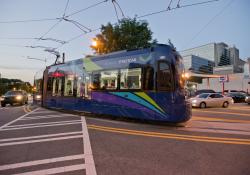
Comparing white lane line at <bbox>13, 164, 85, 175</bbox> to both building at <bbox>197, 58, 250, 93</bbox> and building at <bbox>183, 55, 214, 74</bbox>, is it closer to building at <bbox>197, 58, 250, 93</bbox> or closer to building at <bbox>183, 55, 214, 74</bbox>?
building at <bbox>197, 58, 250, 93</bbox>

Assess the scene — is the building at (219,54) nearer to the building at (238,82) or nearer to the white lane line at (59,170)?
the building at (238,82)

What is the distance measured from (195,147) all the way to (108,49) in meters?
26.2

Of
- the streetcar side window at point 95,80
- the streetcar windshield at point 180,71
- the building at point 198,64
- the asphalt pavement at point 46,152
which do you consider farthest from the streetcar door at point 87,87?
the building at point 198,64

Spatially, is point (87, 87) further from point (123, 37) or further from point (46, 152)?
point (123, 37)

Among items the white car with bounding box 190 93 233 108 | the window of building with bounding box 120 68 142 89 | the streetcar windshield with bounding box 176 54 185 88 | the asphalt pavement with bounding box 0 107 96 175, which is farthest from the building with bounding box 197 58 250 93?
the asphalt pavement with bounding box 0 107 96 175

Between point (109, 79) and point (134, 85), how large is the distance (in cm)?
182

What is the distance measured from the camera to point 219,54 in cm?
12812

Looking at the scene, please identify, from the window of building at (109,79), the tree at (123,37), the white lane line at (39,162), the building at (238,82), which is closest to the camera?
the white lane line at (39,162)

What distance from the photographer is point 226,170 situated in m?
4.47

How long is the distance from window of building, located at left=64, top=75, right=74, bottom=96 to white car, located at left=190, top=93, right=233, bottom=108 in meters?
10.7

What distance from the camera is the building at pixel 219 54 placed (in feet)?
316

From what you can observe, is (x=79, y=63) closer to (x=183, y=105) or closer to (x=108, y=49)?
(x=183, y=105)

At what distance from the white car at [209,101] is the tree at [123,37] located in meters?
Result: 13.1

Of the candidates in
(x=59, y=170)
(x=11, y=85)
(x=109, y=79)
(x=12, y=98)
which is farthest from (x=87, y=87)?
(x=11, y=85)
